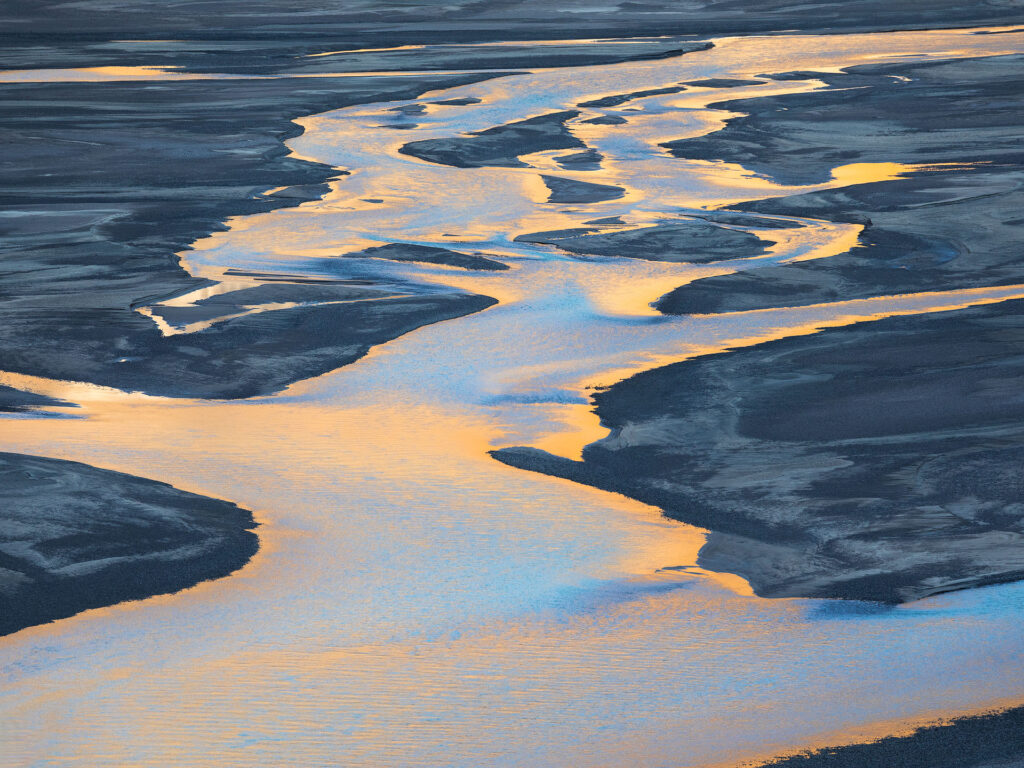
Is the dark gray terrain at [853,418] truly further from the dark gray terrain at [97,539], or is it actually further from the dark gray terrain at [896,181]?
the dark gray terrain at [97,539]

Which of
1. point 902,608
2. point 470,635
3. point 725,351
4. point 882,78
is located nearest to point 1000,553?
point 902,608

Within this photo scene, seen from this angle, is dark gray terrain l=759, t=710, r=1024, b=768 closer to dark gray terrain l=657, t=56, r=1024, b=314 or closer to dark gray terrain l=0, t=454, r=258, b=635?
dark gray terrain l=0, t=454, r=258, b=635

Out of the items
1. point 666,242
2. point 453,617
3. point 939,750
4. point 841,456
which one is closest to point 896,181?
point 666,242

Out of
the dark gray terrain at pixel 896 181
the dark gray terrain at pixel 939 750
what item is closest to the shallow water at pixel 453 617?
the dark gray terrain at pixel 939 750

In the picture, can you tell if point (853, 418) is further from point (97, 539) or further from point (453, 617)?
point (97, 539)

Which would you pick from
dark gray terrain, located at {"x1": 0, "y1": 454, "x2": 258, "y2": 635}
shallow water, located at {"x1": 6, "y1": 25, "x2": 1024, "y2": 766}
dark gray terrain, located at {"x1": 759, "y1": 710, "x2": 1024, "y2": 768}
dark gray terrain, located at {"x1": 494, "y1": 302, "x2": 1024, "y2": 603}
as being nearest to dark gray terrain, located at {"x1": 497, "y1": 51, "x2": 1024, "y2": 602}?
dark gray terrain, located at {"x1": 494, "y1": 302, "x2": 1024, "y2": 603}
